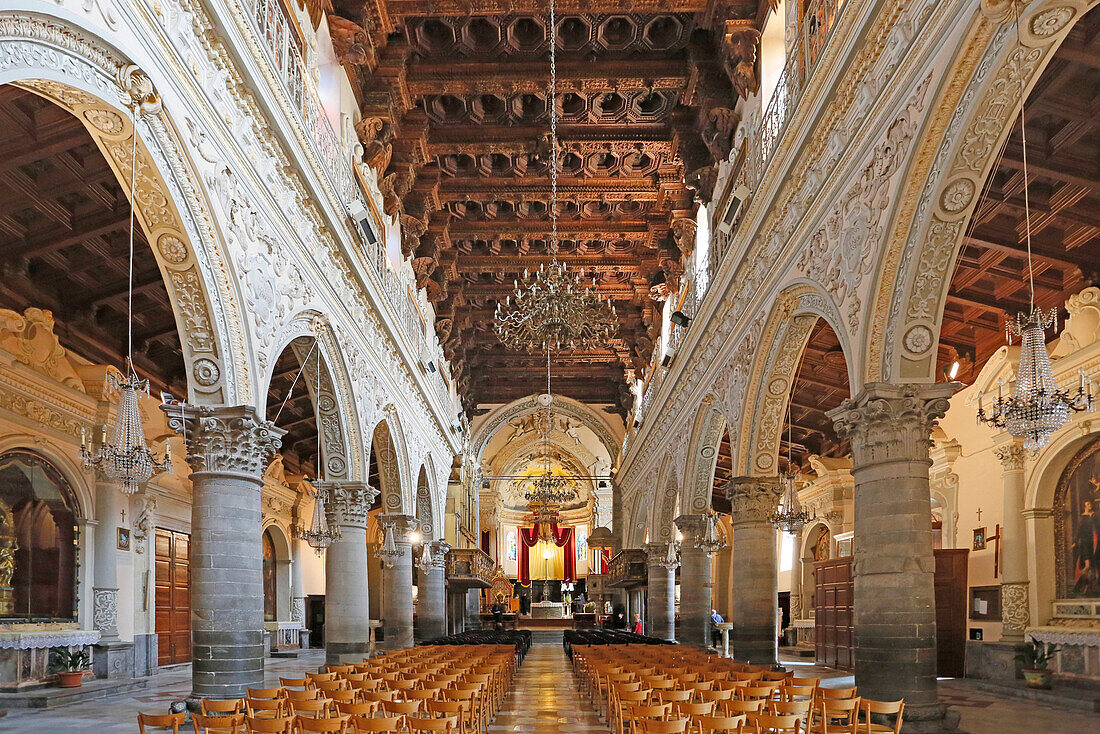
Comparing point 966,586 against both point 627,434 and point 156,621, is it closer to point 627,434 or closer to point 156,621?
point 156,621

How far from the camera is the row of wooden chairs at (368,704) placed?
6.76 m

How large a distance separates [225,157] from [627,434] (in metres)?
30.1

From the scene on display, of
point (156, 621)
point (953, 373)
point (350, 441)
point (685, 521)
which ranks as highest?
point (953, 373)

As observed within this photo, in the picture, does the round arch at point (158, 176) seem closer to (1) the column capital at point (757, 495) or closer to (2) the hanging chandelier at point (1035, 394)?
(2) the hanging chandelier at point (1035, 394)

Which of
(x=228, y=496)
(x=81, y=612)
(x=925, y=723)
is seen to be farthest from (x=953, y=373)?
(x=81, y=612)

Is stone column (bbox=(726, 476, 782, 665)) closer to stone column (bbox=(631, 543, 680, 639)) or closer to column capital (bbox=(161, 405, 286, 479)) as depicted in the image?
column capital (bbox=(161, 405, 286, 479))

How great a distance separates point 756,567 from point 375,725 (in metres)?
11.0

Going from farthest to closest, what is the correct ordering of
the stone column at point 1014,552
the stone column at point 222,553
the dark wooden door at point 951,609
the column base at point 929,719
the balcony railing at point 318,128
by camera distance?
the dark wooden door at point 951,609
the stone column at point 1014,552
the balcony railing at point 318,128
the stone column at point 222,553
the column base at point 929,719

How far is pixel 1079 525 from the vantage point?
1424 cm

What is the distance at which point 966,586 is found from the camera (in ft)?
55.9

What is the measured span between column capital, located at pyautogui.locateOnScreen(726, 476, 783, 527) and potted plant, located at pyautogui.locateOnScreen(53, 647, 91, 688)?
10.8 metres

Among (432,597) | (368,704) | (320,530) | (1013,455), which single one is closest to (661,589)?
(432,597)

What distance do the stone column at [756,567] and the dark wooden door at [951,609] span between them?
3065 millimetres


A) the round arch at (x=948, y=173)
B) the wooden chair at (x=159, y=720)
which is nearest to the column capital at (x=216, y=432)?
the wooden chair at (x=159, y=720)
